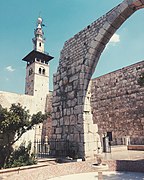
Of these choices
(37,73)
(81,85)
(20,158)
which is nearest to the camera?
(20,158)

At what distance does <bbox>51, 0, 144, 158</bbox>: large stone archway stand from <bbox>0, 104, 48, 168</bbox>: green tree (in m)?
1.12

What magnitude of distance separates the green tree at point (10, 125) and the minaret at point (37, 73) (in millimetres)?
23070

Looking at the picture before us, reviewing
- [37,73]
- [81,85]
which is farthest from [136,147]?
[37,73]

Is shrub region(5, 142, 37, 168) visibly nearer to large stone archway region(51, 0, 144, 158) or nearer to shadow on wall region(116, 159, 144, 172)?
large stone archway region(51, 0, 144, 158)

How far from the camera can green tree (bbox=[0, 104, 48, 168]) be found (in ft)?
15.7

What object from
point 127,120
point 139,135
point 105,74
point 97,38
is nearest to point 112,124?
point 127,120

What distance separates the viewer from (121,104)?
12.3m

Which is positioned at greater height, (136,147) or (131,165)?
(131,165)

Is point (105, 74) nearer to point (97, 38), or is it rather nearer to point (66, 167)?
point (97, 38)

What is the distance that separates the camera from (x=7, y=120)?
15.5ft

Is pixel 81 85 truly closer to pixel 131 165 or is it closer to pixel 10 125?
→ pixel 10 125

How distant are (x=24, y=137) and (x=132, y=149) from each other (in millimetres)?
7093

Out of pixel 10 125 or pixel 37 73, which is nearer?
pixel 10 125

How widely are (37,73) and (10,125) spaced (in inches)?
1071
